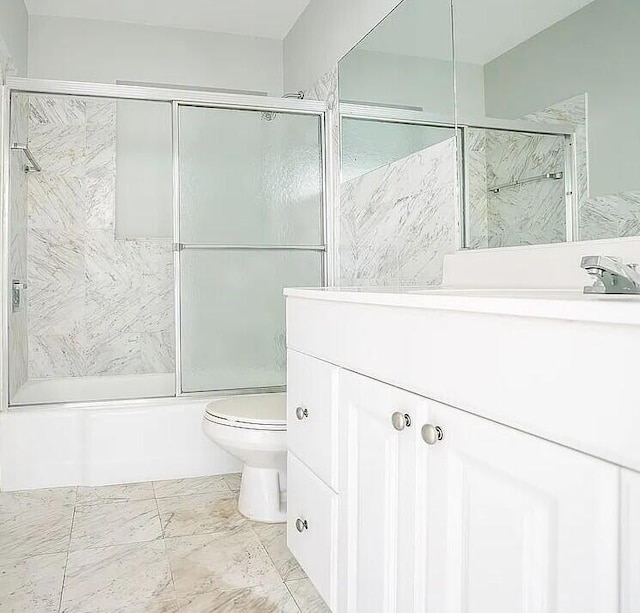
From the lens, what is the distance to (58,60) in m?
3.53

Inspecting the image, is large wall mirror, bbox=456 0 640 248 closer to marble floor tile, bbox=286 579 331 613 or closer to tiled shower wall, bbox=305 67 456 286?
tiled shower wall, bbox=305 67 456 286

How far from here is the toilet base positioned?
231cm

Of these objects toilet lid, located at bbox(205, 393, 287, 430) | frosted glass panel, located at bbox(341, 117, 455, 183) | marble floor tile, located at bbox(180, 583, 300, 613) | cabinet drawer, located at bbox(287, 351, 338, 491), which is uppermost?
frosted glass panel, located at bbox(341, 117, 455, 183)

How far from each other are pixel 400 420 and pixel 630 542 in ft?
1.69

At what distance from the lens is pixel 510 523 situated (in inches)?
33.6

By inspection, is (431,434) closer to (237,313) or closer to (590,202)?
(590,202)

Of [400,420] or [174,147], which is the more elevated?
[174,147]

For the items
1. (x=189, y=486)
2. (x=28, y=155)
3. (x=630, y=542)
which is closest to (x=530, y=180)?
(x=630, y=542)

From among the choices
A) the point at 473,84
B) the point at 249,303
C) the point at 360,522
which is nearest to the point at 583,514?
the point at 360,522

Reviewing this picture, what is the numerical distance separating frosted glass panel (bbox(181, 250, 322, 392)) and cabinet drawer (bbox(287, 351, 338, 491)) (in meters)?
1.12

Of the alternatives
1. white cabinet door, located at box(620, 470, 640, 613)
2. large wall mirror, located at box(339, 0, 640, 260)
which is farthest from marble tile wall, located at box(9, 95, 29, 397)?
white cabinet door, located at box(620, 470, 640, 613)

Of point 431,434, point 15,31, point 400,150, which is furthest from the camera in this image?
point 15,31

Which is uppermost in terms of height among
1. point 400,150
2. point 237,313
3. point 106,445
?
point 400,150

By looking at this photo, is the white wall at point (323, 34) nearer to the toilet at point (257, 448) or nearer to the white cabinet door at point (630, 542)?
the toilet at point (257, 448)
